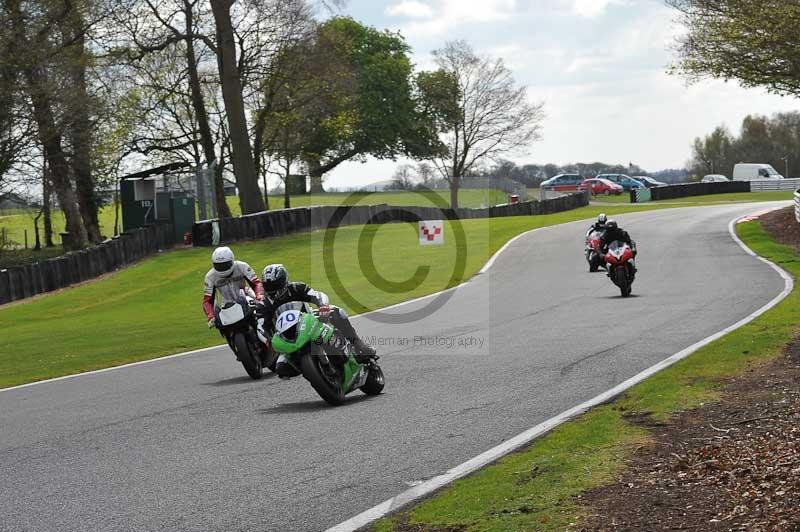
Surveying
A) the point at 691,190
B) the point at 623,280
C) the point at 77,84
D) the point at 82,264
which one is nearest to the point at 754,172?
the point at 691,190

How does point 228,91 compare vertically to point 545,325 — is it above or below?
above

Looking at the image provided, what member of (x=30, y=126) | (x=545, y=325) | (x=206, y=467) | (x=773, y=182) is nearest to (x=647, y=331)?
(x=545, y=325)

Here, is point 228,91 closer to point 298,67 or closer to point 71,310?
point 298,67

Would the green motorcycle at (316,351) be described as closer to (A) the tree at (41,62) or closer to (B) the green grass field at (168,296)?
(B) the green grass field at (168,296)

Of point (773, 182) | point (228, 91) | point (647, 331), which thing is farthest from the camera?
point (773, 182)

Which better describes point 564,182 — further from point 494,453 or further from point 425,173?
point 494,453

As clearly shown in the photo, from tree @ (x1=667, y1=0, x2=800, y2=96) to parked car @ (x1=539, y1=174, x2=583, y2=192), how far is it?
161ft

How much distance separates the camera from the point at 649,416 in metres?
9.36

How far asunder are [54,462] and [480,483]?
3.62m

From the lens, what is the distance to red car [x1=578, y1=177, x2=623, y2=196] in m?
81.9

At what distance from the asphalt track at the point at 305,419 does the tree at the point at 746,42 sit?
55.2 feet

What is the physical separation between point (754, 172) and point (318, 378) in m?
80.8

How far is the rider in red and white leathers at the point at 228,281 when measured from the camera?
14.4 metres

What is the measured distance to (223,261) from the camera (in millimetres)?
14312
